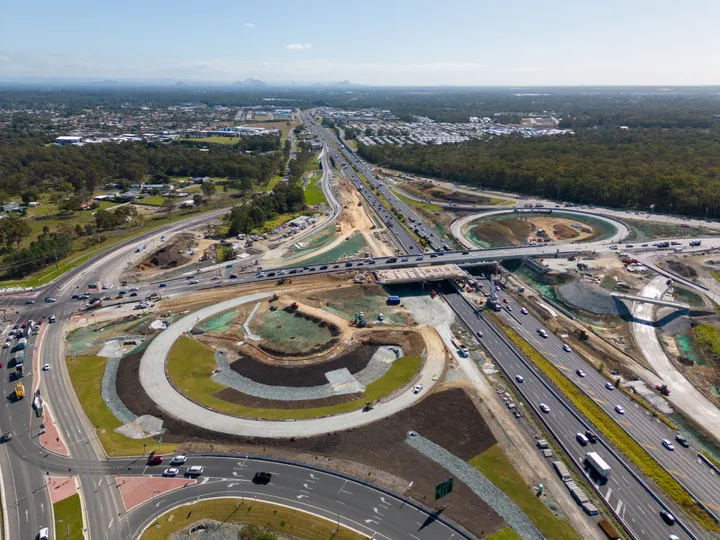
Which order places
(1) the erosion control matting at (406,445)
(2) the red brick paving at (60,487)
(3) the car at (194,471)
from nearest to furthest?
(1) the erosion control matting at (406,445) → (2) the red brick paving at (60,487) → (3) the car at (194,471)

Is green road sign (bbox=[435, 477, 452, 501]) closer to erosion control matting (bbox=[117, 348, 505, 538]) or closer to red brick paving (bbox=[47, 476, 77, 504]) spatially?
erosion control matting (bbox=[117, 348, 505, 538])

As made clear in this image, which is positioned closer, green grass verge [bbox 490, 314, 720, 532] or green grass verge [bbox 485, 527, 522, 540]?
green grass verge [bbox 485, 527, 522, 540]

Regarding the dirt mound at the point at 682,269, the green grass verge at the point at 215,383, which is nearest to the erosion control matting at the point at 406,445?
the green grass verge at the point at 215,383

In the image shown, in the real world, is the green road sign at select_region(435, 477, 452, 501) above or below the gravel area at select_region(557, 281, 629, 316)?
below

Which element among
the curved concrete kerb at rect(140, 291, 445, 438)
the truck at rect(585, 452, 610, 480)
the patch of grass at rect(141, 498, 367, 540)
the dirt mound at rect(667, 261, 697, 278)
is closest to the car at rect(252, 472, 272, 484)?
the patch of grass at rect(141, 498, 367, 540)

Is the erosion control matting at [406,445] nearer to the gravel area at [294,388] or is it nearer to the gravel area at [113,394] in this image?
the gravel area at [113,394]

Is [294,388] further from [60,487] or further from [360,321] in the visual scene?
[60,487]

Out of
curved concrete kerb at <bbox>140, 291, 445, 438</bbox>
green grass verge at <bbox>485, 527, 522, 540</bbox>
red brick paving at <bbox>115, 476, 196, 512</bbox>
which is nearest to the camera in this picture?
green grass verge at <bbox>485, 527, 522, 540</bbox>
